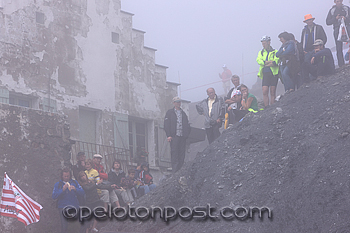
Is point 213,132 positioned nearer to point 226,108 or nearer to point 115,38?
point 226,108

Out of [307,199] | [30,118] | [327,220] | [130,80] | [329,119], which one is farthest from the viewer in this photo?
[130,80]

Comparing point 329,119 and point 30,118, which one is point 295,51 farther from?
point 30,118

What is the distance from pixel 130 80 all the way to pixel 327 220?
11.5 metres

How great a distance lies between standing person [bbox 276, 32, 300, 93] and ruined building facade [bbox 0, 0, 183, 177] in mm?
6058

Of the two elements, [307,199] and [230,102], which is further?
[230,102]

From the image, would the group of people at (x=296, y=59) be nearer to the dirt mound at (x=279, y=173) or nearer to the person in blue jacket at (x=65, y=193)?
the dirt mound at (x=279, y=173)

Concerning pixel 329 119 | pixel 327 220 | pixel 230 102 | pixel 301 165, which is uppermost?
pixel 230 102

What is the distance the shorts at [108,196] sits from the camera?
11.0m

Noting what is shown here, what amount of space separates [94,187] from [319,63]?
624 cm

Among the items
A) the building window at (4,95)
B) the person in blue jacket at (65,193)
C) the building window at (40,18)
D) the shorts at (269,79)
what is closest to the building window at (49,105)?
the building window at (4,95)

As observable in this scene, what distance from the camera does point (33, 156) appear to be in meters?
10.6

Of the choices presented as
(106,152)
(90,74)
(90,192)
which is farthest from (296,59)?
(90,74)

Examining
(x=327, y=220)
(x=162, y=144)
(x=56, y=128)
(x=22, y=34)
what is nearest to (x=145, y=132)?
(x=162, y=144)

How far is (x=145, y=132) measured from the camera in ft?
59.6
